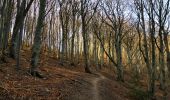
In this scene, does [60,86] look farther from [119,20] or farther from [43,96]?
[119,20]

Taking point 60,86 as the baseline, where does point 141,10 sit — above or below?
above

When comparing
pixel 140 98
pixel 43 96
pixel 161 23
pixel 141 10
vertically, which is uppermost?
pixel 141 10

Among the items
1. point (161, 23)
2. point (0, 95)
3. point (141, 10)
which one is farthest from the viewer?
point (141, 10)

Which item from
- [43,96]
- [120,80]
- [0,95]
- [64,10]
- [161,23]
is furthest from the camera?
[64,10]

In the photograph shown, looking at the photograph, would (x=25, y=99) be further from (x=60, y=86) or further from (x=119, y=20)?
(x=119, y=20)

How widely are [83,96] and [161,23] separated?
746 centimetres

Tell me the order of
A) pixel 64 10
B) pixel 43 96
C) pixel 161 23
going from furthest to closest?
pixel 64 10 < pixel 161 23 < pixel 43 96

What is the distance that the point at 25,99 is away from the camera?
8.75 m

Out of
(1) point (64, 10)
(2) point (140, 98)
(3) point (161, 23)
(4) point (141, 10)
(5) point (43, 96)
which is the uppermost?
(1) point (64, 10)

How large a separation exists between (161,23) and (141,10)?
4342mm

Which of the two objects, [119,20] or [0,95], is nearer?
[0,95]

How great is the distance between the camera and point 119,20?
27000 mm

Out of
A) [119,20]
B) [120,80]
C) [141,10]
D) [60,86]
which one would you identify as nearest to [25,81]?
[60,86]

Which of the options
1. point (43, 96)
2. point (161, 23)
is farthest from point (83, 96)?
point (161, 23)
